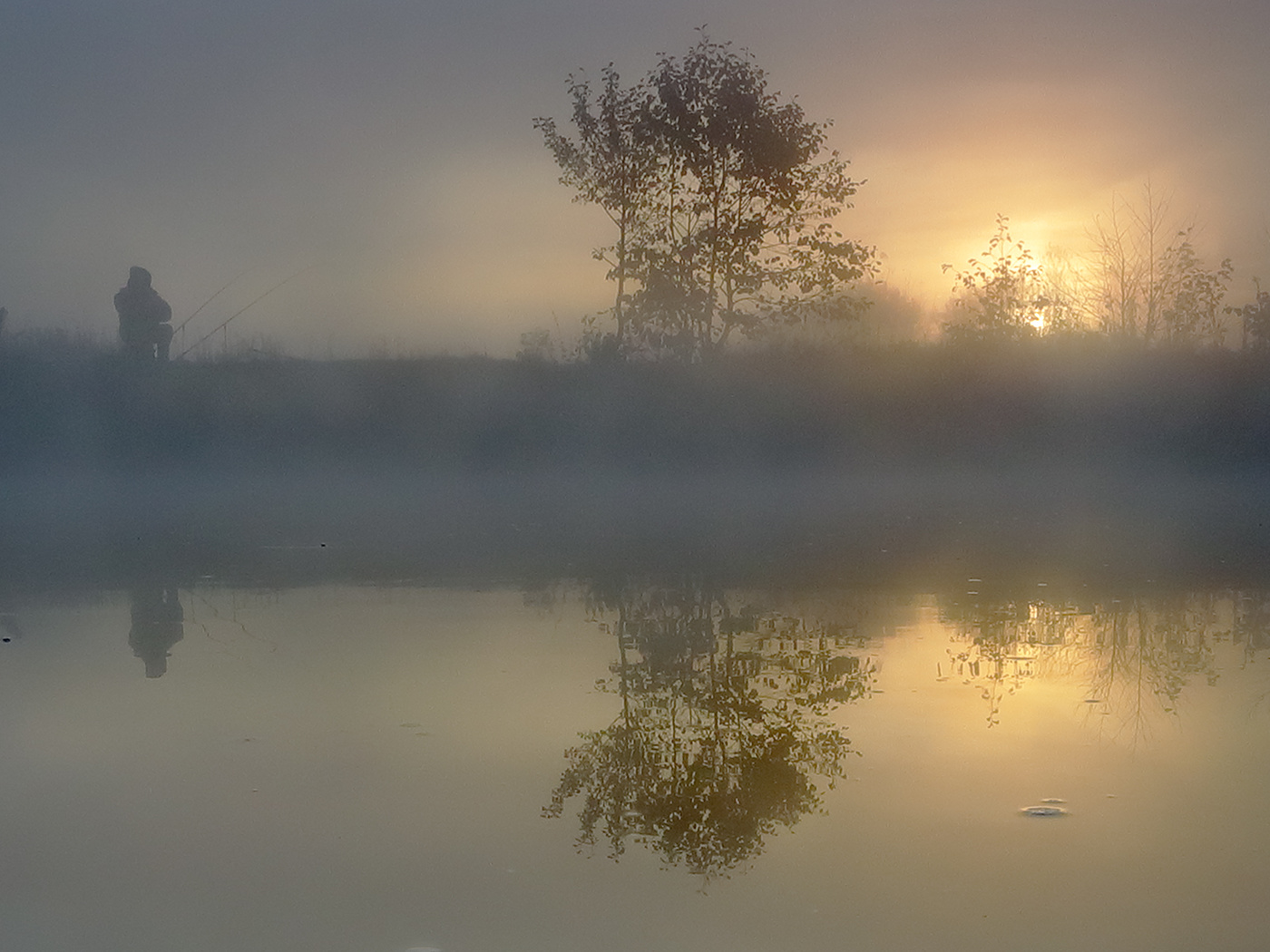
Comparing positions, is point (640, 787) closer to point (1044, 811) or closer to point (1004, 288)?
point (1044, 811)

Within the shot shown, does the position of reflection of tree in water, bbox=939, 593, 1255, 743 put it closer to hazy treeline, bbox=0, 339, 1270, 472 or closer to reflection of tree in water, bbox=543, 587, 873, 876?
reflection of tree in water, bbox=543, 587, 873, 876

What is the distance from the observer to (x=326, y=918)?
3.13 m

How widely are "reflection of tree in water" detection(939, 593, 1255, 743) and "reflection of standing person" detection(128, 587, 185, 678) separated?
3797 mm

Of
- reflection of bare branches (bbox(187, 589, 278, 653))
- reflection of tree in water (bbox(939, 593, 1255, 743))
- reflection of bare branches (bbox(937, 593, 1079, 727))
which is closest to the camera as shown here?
reflection of tree in water (bbox(939, 593, 1255, 743))

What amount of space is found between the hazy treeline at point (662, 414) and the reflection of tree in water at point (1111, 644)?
17675 millimetres

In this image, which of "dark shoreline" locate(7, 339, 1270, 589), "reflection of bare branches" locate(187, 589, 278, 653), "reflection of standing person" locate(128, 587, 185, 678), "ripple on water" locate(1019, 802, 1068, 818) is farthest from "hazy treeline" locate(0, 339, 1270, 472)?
"ripple on water" locate(1019, 802, 1068, 818)

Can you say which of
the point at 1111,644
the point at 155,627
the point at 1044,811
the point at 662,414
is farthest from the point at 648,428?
the point at 1044,811

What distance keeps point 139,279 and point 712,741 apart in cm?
2529

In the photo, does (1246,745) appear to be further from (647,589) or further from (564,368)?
(564,368)

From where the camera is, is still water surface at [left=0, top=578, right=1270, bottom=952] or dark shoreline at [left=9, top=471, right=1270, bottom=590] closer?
still water surface at [left=0, top=578, right=1270, bottom=952]

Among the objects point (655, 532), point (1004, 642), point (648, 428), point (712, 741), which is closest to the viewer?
point (712, 741)

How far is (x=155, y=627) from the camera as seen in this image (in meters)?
7.58

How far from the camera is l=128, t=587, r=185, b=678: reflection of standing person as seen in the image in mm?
6547

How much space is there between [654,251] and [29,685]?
71.5ft
